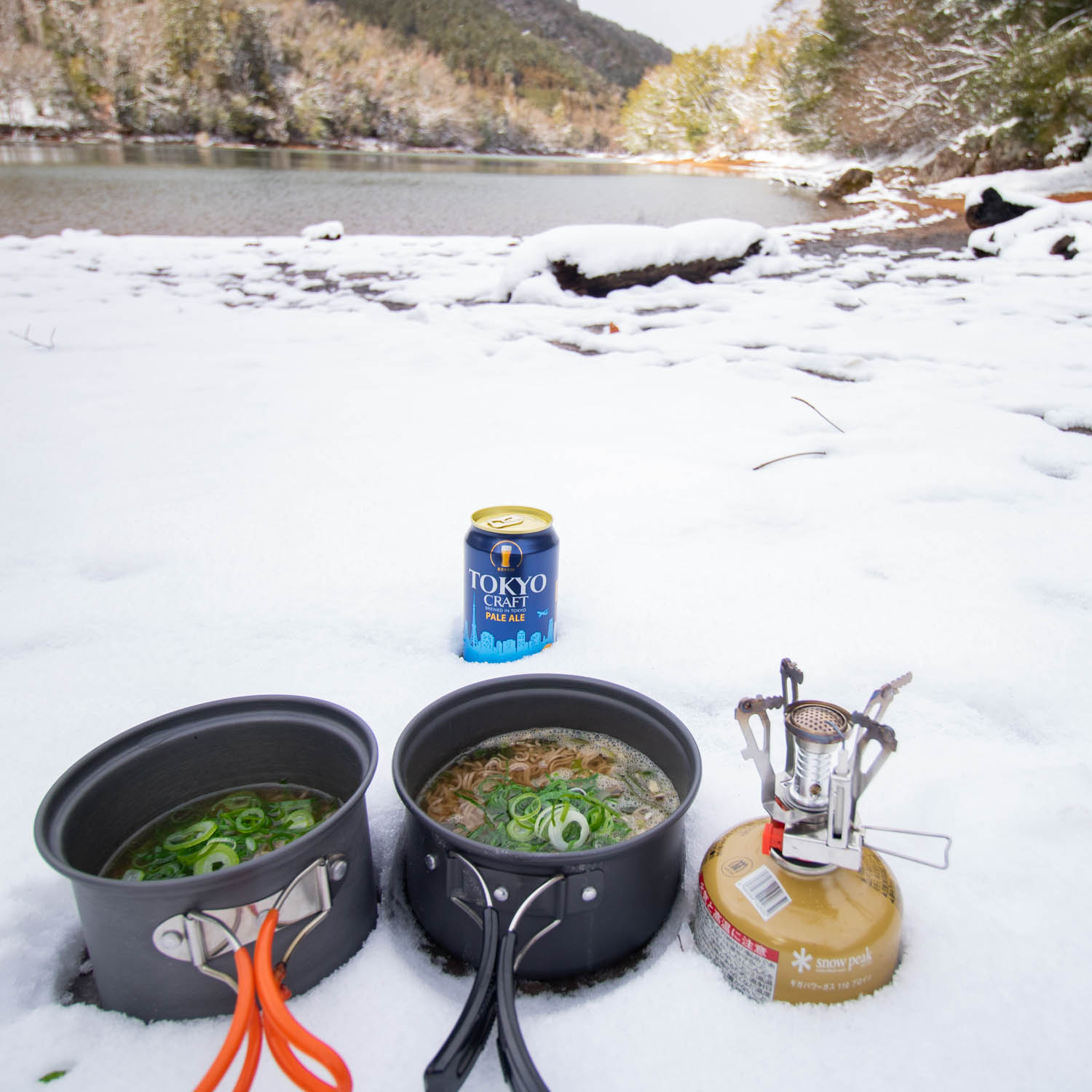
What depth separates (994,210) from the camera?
8.62m

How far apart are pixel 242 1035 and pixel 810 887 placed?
66 cm

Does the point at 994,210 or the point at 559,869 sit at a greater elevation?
the point at 994,210

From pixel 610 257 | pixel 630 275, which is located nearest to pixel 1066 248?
pixel 630 275

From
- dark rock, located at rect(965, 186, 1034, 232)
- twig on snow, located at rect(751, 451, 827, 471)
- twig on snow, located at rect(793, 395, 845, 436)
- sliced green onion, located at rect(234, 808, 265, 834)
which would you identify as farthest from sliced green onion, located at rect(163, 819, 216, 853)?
dark rock, located at rect(965, 186, 1034, 232)

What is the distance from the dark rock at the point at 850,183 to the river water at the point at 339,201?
18.8 inches

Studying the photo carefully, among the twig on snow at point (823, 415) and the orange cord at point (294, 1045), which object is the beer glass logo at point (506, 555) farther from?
the twig on snow at point (823, 415)

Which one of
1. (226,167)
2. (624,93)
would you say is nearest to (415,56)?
(624,93)

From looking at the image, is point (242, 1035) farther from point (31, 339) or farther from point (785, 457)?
point (31, 339)

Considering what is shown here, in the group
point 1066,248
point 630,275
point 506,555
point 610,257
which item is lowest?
point 506,555

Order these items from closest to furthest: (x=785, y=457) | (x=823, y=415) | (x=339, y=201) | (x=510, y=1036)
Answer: (x=510, y=1036), (x=785, y=457), (x=823, y=415), (x=339, y=201)

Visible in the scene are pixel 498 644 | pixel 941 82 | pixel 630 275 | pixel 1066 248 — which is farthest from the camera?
pixel 941 82

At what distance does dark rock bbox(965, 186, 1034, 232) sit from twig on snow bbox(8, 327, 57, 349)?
9248 mm

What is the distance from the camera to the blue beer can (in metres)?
1.39

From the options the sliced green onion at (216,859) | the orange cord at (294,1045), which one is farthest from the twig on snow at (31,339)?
the orange cord at (294,1045)
